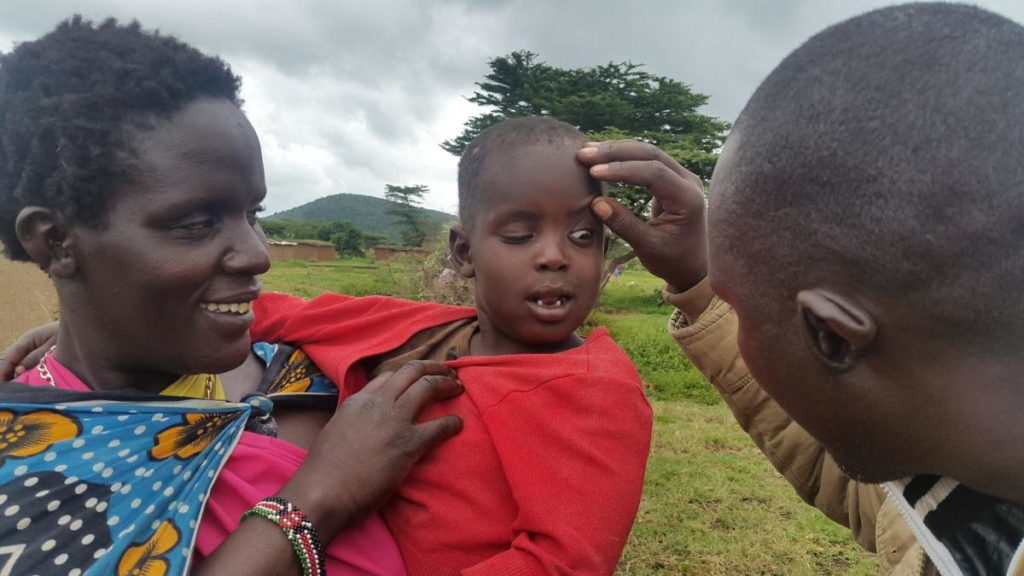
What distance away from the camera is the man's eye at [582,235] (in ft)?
6.14

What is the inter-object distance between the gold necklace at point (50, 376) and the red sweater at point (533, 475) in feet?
1.74

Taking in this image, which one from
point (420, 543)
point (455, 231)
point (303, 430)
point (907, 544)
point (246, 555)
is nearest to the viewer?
point (246, 555)

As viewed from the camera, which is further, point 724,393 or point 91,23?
point 724,393

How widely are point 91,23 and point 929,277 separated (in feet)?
5.68

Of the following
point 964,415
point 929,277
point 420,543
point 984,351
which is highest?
point 929,277

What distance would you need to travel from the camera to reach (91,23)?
1.46 meters

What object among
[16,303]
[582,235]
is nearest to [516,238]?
[582,235]

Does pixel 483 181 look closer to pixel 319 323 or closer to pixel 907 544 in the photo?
pixel 319 323

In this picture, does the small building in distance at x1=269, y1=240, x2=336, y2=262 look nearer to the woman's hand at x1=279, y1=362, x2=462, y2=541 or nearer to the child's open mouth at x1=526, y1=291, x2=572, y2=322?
the child's open mouth at x1=526, y1=291, x2=572, y2=322

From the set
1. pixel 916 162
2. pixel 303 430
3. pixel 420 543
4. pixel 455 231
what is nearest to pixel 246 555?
pixel 420 543

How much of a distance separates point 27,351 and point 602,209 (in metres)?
1.61

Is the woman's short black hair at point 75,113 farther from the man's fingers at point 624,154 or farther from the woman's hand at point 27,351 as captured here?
the man's fingers at point 624,154

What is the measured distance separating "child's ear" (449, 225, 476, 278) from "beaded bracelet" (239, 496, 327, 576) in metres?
0.95

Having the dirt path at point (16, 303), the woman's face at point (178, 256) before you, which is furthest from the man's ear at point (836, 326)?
the dirt path at point (16, 303)
